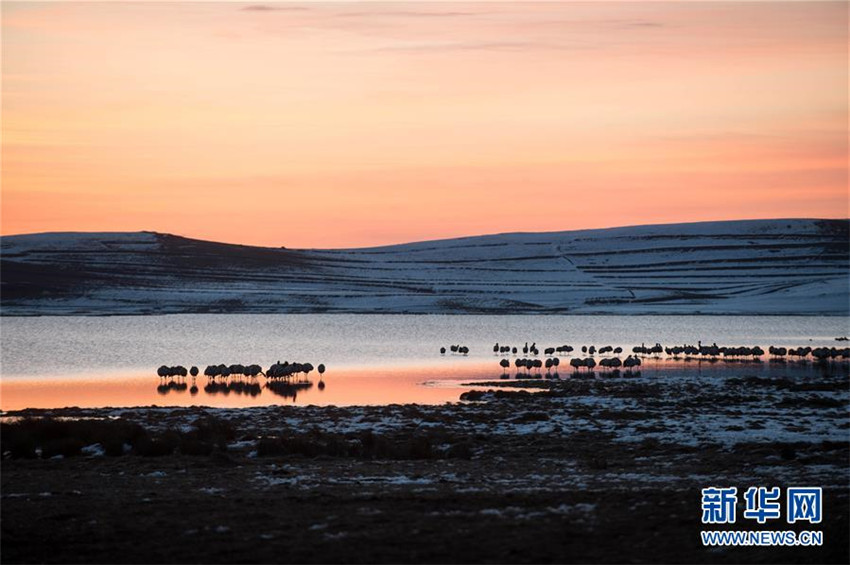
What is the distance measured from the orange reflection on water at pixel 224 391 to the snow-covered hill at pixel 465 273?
3087 inches

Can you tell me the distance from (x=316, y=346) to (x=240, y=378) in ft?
64.8

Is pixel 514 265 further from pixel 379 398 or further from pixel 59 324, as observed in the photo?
pixel 379 398

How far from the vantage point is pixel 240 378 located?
43594mm

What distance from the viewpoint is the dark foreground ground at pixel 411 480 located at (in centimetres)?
1118

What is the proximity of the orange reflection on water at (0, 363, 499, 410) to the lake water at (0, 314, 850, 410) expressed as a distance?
5 centimetres

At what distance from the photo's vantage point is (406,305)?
130m

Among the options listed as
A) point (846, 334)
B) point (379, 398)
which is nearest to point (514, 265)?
point (846, 334)

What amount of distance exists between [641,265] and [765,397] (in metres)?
135

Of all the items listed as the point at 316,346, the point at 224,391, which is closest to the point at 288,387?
the point at 224,391

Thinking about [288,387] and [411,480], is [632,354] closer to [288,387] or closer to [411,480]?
[288,387]

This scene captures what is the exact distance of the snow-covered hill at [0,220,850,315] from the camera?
128 metres

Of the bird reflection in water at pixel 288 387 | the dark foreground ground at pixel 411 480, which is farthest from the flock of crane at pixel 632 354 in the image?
the dark foreground ground at pixel 411 480

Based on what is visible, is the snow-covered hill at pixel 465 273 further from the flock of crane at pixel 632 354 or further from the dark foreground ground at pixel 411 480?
the dark foreground ground at pixel 411 480

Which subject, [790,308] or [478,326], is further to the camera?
[790,308]
